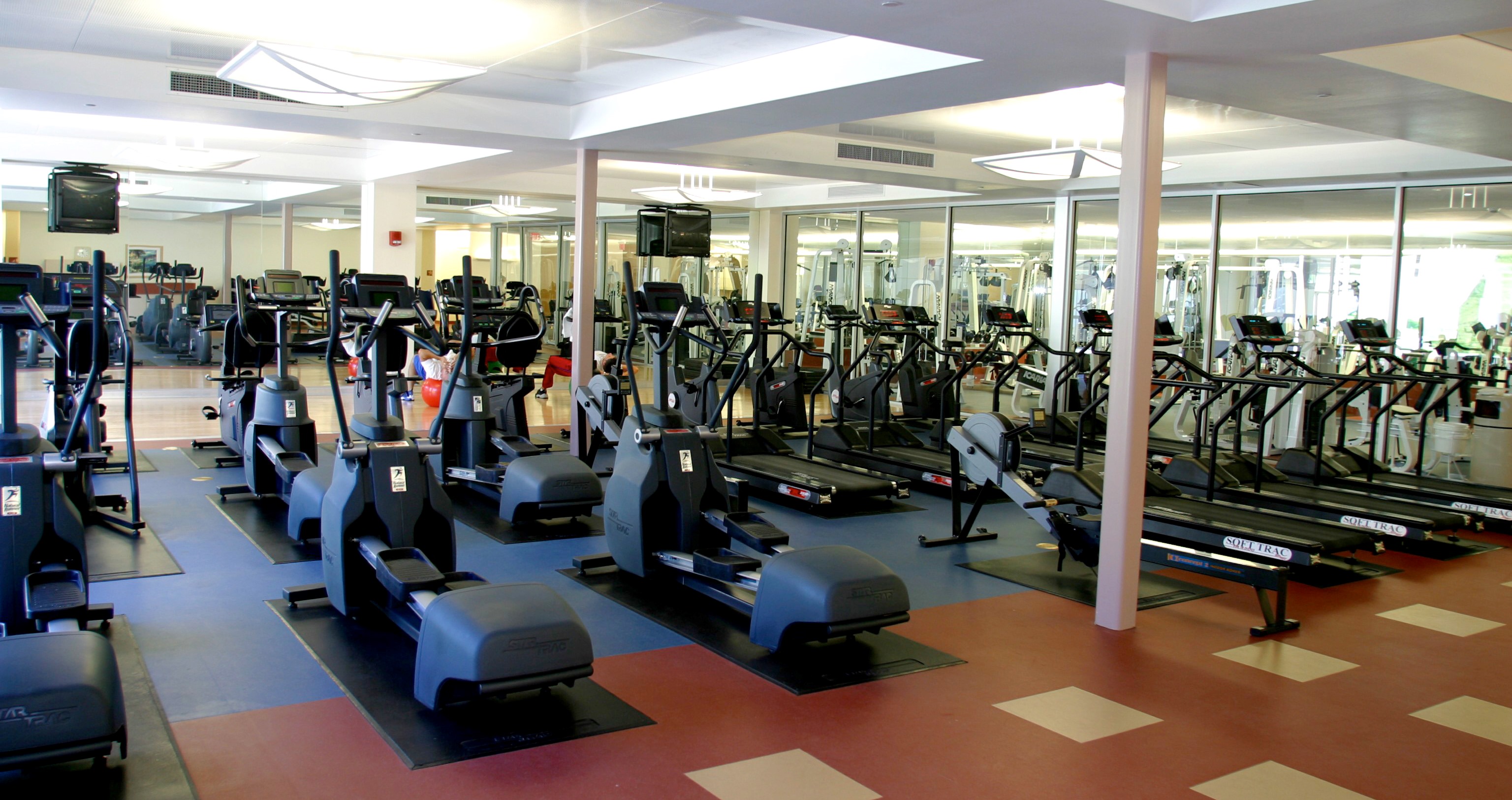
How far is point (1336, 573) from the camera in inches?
232

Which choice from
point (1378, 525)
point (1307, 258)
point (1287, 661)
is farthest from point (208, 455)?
point (1307, 258)

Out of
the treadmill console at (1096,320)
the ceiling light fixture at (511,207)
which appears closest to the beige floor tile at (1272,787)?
the treadmill console at (1096,320)

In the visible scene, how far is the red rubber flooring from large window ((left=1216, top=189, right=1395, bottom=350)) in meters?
5.17

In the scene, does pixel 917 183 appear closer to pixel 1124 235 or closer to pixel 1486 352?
pixel 1486 352

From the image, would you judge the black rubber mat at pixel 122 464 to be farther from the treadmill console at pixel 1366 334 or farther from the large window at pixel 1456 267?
the large window at pixel 1456 267

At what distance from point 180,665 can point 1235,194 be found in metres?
9.40

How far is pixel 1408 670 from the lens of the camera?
14.2 feet

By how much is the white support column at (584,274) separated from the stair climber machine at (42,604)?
4.53 metres

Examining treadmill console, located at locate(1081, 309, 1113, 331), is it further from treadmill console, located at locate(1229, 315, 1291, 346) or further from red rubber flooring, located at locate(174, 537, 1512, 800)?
red rubber flooring, located at locate(174, 537, 1512, 800)

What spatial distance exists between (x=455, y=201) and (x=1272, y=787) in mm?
14904

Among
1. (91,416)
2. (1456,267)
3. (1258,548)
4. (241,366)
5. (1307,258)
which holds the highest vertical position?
(1307,258)

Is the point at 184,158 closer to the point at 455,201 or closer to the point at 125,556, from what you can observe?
the point at 125,556

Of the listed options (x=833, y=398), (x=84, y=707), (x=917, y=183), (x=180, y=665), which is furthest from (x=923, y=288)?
(x=84, y=707)

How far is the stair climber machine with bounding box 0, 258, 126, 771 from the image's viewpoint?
267 cm
